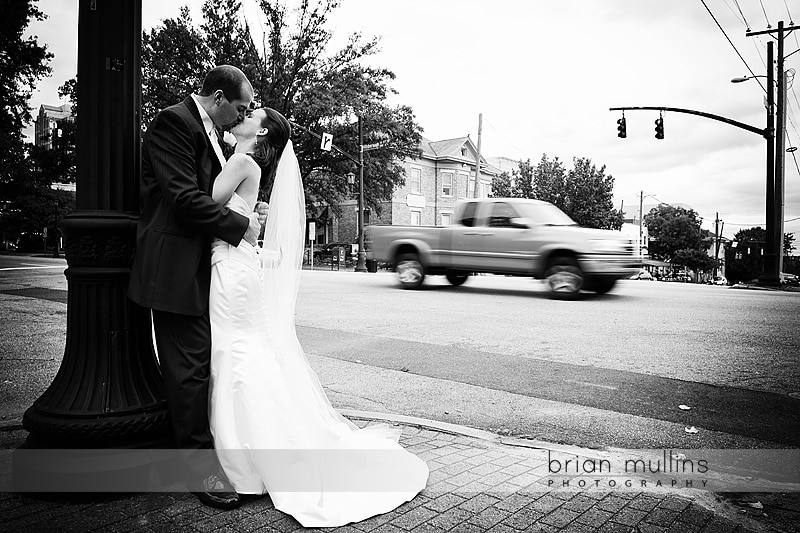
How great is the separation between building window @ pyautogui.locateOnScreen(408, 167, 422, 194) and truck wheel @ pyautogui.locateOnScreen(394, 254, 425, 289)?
3676 cm

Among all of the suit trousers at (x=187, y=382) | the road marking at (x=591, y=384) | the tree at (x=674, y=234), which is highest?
the tree at (x=674, y=234)

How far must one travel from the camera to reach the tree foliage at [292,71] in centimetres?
3055

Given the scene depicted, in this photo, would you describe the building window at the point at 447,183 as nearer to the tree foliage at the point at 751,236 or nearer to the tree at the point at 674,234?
the tree at the point at 674,234

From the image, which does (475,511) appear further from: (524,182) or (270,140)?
(524,182)

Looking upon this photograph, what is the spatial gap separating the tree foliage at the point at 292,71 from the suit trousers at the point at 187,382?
27332mm

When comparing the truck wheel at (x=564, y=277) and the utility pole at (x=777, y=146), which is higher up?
the utility pole at (x=777, y=146)

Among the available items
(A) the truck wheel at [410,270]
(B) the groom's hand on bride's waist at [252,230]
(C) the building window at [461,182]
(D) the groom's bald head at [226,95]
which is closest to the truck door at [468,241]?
(A) the truck wheel at [410,270]

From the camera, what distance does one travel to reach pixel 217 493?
2650mm

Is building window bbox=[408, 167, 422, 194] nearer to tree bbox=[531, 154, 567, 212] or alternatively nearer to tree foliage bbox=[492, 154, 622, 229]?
tree foliage bbox=[492, 154, 622, 229]

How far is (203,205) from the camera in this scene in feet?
9.05

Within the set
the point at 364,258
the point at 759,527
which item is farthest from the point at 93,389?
the point at 364,258

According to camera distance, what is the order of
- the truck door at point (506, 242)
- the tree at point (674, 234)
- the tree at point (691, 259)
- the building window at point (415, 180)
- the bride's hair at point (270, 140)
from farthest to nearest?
the tree at point (674, 234) → the tree at point (691, 259) → the building window at point (415, 180) → the truck door at point (506, 242) → the bride's hair at point (270, 140)

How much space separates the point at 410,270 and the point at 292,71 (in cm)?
2151

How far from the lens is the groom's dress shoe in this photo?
261cm
